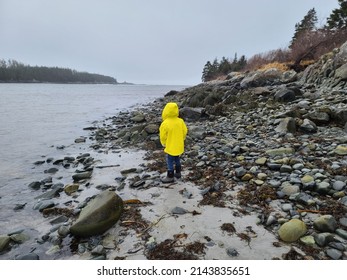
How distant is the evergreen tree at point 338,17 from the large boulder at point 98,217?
34410mm

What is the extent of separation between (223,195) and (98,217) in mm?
2561

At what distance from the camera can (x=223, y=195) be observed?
5.17m

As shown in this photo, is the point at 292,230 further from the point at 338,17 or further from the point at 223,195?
the point at 338,17

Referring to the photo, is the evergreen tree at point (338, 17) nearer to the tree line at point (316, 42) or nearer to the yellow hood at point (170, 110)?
the tree line at point (316, 42)

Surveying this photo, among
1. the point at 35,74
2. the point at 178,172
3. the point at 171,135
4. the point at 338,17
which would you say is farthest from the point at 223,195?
the point at 35,74

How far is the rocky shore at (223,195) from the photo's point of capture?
361 cm

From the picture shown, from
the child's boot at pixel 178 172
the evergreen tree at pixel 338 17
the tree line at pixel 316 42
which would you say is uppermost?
the evergreen tree at pixel 338 17

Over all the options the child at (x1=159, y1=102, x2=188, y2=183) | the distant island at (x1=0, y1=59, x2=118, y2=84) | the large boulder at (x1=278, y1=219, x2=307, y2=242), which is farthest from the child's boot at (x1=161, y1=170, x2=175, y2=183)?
the distant island at (x1=0, y1=59, x2=118, y2=84)

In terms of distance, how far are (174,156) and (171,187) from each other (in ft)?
2.65

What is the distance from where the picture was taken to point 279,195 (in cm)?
473

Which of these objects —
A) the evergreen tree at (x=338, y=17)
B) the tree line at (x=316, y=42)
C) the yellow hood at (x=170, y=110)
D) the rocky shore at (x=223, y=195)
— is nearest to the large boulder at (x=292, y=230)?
the rocky shore at (x=223, y=195)

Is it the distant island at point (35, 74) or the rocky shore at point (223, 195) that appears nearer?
the rocky shore at point (223, 195)

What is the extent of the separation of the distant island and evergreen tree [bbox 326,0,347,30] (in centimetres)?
13172
